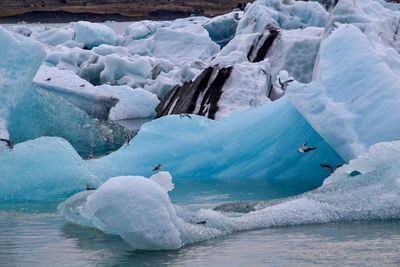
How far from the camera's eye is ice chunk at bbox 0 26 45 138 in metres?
10.6

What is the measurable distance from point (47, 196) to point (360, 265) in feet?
12.8

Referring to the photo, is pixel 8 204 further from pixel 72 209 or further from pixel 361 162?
pixel 361 162

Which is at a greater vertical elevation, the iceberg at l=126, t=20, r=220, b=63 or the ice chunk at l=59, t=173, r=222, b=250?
the iceberg at l=126, t=20, r=220, b=63

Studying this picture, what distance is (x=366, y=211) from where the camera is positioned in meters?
6.84

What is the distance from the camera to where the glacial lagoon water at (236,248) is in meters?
5.62

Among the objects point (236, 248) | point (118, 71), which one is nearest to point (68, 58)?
point (118, 71)

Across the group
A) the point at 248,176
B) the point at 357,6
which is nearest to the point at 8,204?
the point at 248,176

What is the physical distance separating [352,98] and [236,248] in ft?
10.0

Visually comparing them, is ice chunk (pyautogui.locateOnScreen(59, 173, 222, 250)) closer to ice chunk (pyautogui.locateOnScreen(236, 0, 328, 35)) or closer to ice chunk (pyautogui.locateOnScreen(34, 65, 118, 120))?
ice chunk (pyautogui.locateOnScreen(34, 65, 118, 120))

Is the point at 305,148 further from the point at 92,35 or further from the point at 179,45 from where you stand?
the point at 92,35

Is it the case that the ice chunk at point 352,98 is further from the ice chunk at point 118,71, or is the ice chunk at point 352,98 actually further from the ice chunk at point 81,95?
the ice chunk at point 118,71

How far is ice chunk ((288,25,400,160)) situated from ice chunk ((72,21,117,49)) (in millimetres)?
17335

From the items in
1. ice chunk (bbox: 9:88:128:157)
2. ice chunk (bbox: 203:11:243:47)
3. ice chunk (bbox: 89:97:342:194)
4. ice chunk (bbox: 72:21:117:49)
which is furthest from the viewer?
ice chunk (bbox: 72:21:117:49)

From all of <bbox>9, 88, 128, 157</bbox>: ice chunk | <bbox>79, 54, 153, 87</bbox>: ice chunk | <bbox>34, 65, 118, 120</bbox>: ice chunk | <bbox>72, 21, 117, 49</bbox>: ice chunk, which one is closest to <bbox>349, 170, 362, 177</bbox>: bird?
<bbox>9, 88, 128, 157</bbox>: ice chunk
